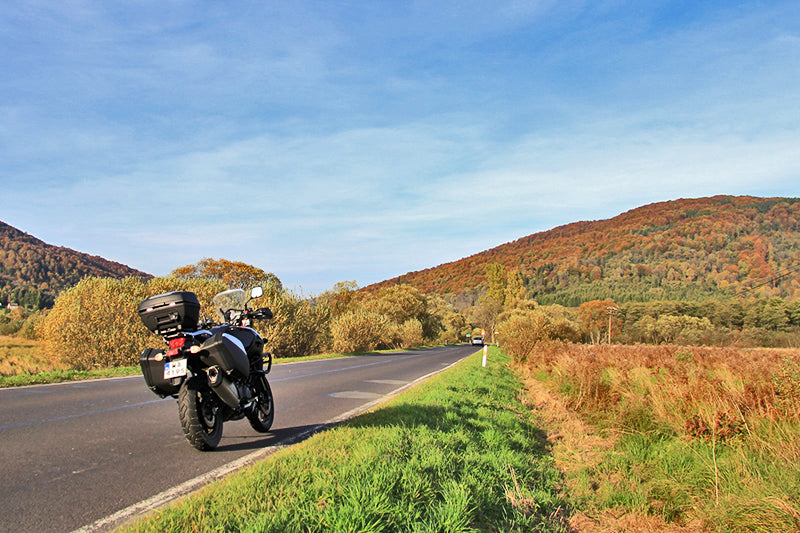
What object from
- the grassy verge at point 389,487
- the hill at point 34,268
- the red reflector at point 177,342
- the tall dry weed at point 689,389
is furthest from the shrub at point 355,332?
the hill at point 34,268

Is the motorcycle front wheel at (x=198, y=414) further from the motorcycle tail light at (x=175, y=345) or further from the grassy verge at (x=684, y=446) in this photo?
the grassy verge at (x=684, y=446)

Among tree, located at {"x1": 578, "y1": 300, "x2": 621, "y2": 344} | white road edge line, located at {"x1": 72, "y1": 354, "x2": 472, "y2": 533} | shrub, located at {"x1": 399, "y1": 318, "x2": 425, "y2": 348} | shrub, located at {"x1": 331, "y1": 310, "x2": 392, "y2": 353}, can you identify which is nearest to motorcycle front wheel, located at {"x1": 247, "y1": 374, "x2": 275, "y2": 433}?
white road edge line, located at {"x1": 72, "y1": 354, "x2": 472, "y2": 533}

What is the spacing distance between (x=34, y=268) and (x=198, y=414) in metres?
82.0

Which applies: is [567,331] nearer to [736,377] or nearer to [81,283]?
[736,377]

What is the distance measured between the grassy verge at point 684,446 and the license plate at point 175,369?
158 inches

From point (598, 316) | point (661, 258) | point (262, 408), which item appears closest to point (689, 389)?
point (262, 408)

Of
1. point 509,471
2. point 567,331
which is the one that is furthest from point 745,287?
point 509,471

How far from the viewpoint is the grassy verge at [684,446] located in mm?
4668

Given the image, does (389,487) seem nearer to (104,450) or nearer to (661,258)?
(104,450)

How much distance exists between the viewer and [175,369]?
15.9 feet

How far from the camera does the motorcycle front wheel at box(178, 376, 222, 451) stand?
4.87 metres

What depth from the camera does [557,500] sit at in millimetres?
4734

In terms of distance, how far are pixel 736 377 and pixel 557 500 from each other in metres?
5.18

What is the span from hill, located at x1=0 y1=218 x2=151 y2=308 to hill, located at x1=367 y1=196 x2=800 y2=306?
238 ft
